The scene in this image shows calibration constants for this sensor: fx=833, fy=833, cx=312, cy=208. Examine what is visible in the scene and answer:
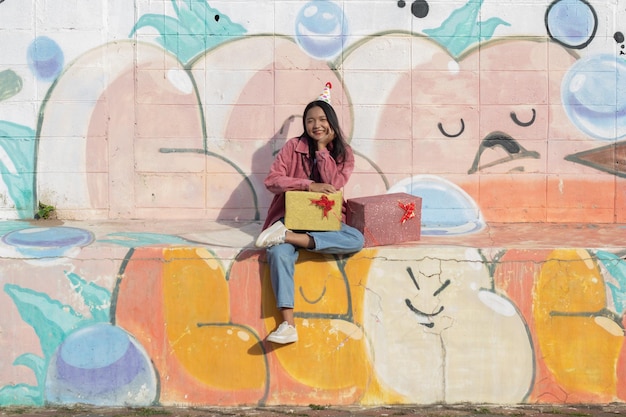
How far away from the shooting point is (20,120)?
252 inches

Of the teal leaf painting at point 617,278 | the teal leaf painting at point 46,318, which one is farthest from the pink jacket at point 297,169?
the teal leaf painting at point 617,278

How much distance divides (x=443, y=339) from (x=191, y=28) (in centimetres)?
304

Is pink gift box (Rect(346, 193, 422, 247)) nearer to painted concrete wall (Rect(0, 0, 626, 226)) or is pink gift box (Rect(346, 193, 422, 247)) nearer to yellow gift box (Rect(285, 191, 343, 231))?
yellow gift box (Rect(285, 191, 343, 231))

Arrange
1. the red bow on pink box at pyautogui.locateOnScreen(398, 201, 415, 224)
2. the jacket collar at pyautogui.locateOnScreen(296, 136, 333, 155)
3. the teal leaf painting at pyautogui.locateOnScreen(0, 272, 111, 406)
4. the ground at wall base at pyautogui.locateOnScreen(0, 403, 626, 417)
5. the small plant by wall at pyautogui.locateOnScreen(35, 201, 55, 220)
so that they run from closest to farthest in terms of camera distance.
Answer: the ground at wall base at pyautogui.locateOnScreen(0, 403, 626, 417) → the teal leaf painting at pyautogui.locateOnScreen(0, 272, 111, 406) → the red bow on pink box at pyautogui.locateOnScreen(398, 201, 415, 224) → the jacket collar at pyautogui.locateOnScreen(296, 136, 333, 155) → the small plant by wall at pyautogui.locateOnScreen(35, 201, 55, 220)

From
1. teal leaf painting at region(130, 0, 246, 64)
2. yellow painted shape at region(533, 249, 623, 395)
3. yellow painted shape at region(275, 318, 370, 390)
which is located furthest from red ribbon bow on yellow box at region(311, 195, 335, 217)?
teal leaf painting at region(130, 0, 246, 64)

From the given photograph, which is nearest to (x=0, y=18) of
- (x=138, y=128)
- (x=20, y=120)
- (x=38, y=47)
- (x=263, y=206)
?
(x=38, y=47)

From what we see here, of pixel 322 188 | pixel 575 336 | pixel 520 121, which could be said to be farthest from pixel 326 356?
pixel 520 121

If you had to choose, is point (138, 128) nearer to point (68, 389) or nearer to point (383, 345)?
point (68, 389)

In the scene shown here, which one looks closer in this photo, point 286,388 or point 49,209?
point 286,388

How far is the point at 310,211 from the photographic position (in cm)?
529

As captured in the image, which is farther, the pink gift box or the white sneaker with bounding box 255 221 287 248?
the pink gift box

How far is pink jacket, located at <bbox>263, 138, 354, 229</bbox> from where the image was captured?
5578 millimetres

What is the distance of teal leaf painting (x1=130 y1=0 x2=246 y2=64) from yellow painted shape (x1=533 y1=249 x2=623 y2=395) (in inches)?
118

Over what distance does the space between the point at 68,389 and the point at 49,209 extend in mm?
1672
